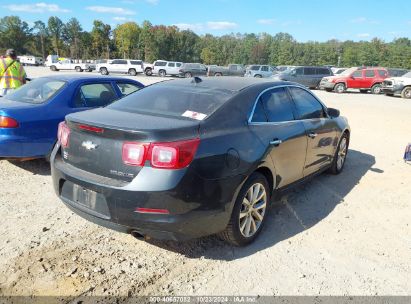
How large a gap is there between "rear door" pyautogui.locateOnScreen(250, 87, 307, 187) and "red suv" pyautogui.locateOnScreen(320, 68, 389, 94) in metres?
22.1

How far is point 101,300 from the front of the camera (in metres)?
2.80

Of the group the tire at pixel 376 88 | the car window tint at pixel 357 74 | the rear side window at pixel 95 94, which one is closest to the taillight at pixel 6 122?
the rear side window at pixel 95 94

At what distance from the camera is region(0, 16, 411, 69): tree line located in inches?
3546

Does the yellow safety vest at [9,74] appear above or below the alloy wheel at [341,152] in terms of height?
above

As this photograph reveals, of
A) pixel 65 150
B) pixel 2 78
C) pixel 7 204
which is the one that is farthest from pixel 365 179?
pixel 2 78

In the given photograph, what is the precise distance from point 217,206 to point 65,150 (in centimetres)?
154

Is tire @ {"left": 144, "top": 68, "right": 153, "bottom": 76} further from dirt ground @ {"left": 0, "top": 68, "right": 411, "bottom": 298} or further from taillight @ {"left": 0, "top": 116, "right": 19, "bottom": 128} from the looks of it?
dirt ground @ {"left": 0, "top": 68, "right": 411, "bottom": 298}

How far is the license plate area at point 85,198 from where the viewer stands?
3.09 m

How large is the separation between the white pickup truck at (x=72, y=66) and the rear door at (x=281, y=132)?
4551cm

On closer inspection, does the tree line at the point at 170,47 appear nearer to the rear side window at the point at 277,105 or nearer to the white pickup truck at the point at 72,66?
the white pickup truck at the point at 72,66

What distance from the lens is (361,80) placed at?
24.7 m

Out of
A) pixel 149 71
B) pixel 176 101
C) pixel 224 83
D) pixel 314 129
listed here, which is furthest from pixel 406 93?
pixel 149 71

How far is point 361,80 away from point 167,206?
81.1 feet

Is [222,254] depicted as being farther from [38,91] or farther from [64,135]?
[38,91]
